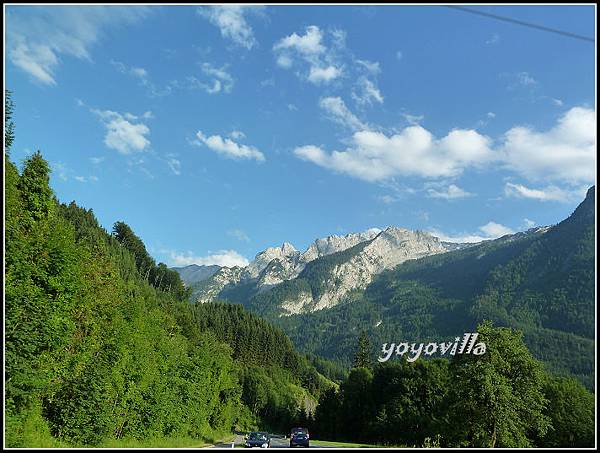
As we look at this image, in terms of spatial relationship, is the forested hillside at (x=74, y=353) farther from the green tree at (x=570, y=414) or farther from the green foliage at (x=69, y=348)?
the green tree at (x=570, y=414)

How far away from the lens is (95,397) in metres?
33.0

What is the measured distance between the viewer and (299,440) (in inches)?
2159

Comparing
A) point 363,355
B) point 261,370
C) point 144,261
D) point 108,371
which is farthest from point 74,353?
point 261,370

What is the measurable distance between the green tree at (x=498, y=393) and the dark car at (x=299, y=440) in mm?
16701

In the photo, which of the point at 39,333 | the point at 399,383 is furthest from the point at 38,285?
the point at 399,383

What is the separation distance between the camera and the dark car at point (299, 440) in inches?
2137

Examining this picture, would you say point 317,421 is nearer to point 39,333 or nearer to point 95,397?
point 95,397

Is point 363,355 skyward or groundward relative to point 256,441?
skyward

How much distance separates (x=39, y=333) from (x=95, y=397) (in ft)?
27.5

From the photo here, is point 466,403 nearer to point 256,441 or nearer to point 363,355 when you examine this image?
point 256,441

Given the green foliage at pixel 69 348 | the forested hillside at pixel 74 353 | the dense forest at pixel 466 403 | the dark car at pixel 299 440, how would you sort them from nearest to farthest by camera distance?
1. the green foliage at pixel 69 348
2. the forested hillside at pixel 74 353
3. the dense forest at pixel 466 403
4. the dark car at pixel 299 440

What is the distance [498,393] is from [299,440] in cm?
2337

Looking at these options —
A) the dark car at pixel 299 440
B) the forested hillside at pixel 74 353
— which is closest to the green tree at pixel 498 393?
the dark car at pixel 299 440

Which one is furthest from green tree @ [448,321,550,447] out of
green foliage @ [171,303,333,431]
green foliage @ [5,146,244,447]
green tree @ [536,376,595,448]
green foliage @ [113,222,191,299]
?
green foliage @ [113,222,191,299]
